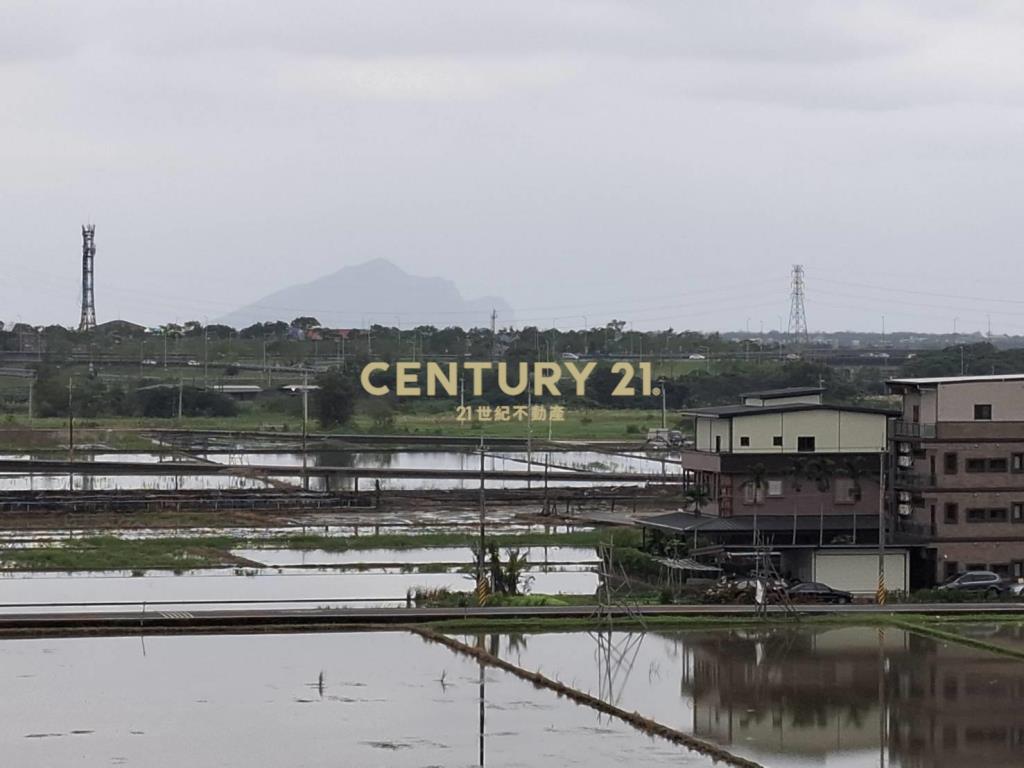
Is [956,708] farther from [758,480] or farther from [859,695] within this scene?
[758,480]

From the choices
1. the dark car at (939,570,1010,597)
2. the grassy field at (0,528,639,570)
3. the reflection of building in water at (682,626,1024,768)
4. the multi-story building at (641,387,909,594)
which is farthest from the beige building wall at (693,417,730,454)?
the reflection of building in water at (682,626,1024,768)

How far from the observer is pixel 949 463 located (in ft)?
115

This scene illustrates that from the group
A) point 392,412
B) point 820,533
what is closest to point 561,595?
point 820,533

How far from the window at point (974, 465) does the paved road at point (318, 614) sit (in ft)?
13.2

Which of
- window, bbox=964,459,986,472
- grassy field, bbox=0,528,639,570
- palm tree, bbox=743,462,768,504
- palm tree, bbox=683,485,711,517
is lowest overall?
grassy field, bbox=0,528,639,570

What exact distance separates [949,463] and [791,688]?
12.8m

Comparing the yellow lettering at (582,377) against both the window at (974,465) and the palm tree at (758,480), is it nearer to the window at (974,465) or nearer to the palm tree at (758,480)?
the palm tree at (758,480)

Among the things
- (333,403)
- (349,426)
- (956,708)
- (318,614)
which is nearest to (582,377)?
(333,403)

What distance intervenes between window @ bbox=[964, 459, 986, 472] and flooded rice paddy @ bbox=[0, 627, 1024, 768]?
787 centimetres

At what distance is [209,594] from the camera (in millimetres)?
32719

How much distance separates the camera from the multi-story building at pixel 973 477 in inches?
1372

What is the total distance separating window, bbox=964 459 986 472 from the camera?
115 ft

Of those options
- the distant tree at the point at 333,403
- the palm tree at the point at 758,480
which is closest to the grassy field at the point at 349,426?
the distant tree at the point at 333,403

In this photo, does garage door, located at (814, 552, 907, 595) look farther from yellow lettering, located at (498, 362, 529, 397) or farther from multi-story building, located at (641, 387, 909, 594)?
yellow lettering, located at (498, 362, 529, 397)
